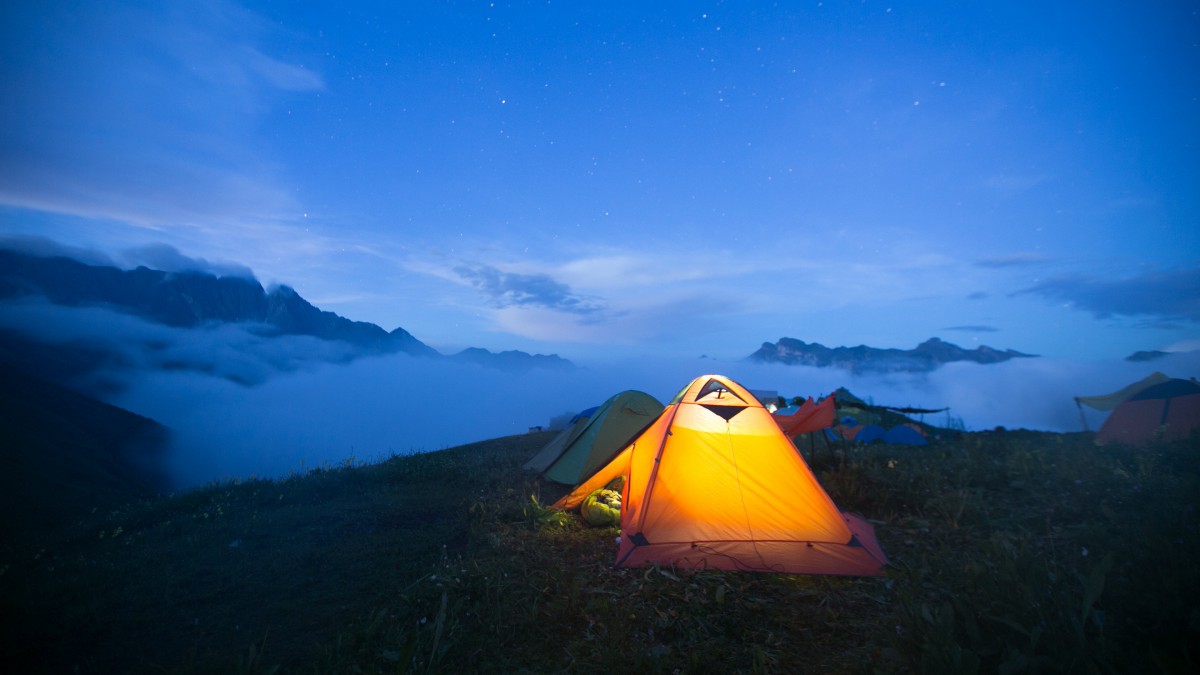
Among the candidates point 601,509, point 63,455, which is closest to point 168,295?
point 63,455

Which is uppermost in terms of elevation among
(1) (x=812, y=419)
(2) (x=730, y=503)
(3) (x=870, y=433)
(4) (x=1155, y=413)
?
(4) (x=1155, y=413)

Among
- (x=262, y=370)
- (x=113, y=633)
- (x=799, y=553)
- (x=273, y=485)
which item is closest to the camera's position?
(x=113, y=633)

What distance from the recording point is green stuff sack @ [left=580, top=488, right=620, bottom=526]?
820cm

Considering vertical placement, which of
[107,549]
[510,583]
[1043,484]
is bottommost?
[107,549]

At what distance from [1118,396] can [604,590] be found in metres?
17.6

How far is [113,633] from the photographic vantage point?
17.1ft

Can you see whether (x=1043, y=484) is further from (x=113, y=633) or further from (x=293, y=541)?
(x=113, y=633)

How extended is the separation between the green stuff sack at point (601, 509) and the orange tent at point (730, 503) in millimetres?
295

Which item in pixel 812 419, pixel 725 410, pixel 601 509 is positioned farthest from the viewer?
pixel 812 419

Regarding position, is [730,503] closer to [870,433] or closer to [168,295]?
[870,433]

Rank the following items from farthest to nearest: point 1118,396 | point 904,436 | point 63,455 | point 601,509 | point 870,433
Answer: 1. point 63,455
2. point 870,433
3. point 904,436
4. point 1118,396
5. point 601,509

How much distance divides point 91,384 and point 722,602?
119 meters

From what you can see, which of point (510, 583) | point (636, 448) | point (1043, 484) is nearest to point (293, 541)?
point (510, 583)

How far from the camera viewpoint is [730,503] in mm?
7051
